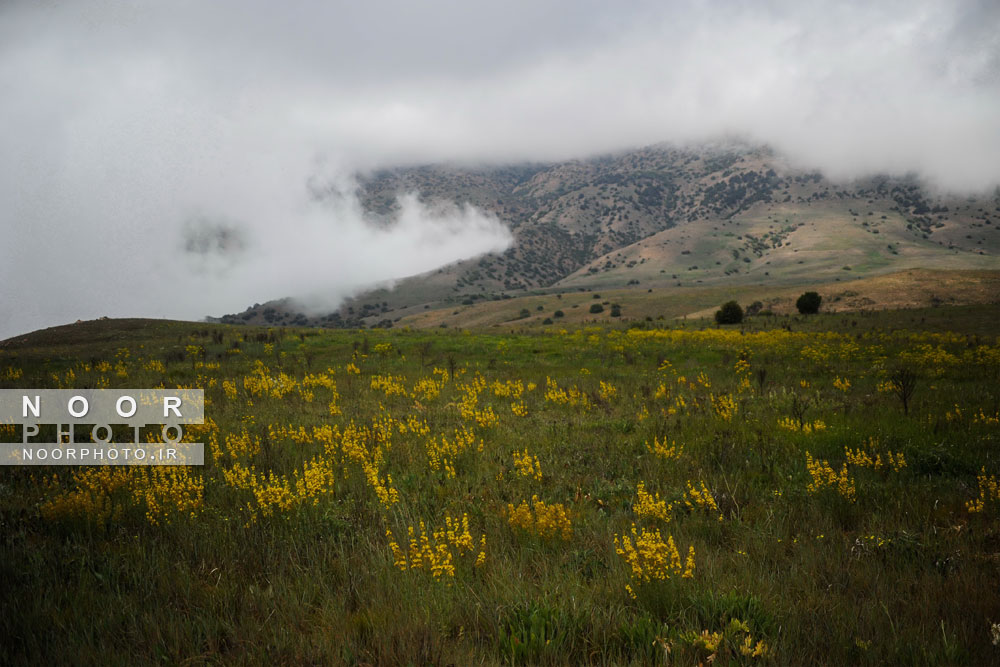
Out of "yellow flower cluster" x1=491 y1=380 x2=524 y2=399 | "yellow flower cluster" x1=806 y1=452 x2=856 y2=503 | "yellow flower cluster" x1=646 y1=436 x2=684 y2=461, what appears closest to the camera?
"yellow flower cluster" x1=806 y1=452 x2=856 y2=503

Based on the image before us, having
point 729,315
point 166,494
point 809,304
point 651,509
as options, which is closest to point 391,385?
point 166,494

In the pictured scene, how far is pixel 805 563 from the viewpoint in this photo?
3.87 meters

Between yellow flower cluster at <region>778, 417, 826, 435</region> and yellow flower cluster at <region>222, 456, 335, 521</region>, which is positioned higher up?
yellow flower cluster at <region>222, 456, 335, 521</region>

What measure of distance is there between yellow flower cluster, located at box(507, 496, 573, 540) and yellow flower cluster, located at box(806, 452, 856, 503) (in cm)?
307

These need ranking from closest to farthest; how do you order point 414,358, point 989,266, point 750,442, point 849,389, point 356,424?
point 750,442, point 356,424, point 849,389, point 414,358, point 989,266

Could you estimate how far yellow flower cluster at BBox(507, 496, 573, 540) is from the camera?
4363 mm

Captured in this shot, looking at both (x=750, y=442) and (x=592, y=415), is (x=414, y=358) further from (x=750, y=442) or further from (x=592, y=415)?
(x=750, y=442)

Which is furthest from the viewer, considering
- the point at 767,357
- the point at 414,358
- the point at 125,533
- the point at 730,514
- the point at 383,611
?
the point at 414,358

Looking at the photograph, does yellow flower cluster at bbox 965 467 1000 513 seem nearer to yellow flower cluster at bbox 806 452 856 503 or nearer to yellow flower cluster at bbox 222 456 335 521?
yellow flower cluster at bbox 806 452 856 503

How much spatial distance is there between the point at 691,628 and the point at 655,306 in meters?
76.1

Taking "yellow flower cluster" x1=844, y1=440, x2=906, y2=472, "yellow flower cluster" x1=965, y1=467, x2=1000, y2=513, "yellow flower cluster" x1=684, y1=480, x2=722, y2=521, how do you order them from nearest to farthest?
"yellow flower cluster" x1=965, y1=467, x2=1000, y2=513 < "yellow flower cluster" x1=684, y1=480, x2=722, y2=521 < "yellow flower cluster" x1=844, y1=440, x2=906, y2=472

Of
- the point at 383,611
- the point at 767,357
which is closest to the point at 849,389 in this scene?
the point at 767,357

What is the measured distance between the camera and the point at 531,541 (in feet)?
14.2

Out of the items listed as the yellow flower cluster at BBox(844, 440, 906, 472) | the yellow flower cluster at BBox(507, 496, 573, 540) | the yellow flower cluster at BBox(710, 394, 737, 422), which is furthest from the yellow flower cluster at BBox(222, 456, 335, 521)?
the yellow flower cluster at BBox(710, 394, 737, 422)
